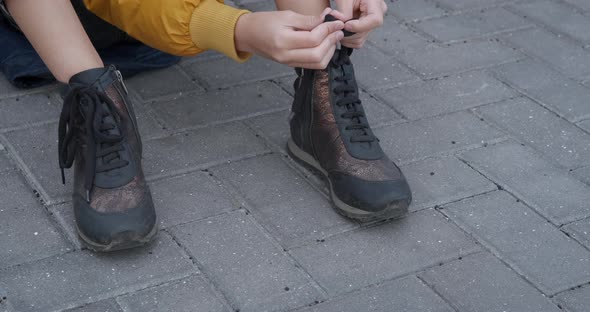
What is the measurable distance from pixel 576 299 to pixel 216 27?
863mm

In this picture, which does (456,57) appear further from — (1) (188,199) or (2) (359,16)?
(1) (188,199)

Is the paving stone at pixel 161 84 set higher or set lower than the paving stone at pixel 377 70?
higher

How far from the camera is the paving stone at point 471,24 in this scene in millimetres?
2609

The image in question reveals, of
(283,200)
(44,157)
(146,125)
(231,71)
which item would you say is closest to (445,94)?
(231,71)

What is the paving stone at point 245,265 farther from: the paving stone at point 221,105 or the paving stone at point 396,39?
the paving stone at point 396,39

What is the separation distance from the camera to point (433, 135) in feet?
6.95

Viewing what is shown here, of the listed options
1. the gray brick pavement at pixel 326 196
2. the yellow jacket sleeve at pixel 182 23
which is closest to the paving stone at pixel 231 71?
the gray brick pavement at pixel 326 196

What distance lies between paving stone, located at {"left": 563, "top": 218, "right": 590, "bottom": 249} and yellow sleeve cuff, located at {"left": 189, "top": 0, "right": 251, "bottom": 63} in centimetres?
74

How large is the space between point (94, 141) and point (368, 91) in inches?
32.1

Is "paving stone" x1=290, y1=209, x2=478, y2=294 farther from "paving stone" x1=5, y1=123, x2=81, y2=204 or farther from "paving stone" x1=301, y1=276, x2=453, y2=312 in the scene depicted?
"paving stone" x1=5, y1=123, x2=81, y2=204

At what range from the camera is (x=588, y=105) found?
2285mm

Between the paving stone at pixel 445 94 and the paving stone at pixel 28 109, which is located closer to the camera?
the paving stone at pixel 28 109

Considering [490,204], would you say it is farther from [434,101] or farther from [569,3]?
[569,3]

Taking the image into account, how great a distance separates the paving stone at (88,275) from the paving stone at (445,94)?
79 cm
